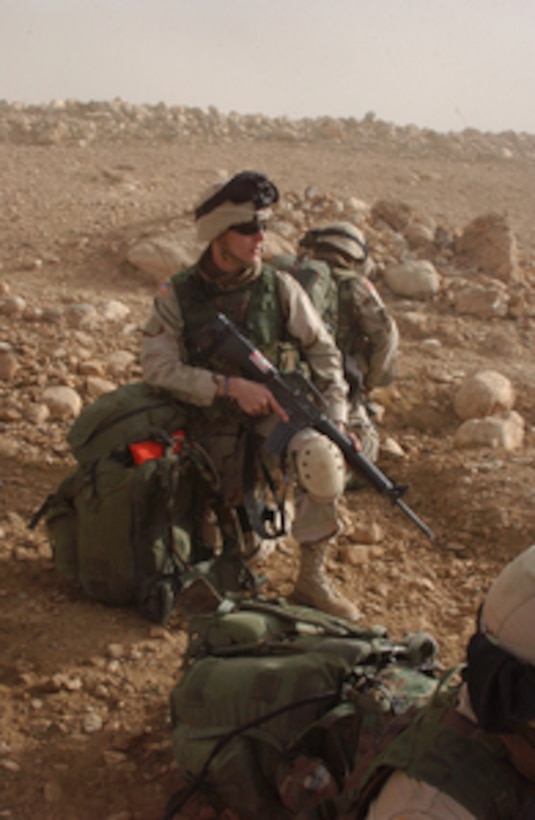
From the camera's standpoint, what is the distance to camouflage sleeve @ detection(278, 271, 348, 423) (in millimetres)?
3725

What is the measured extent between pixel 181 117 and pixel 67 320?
292 inches

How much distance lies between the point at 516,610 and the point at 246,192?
236 cm

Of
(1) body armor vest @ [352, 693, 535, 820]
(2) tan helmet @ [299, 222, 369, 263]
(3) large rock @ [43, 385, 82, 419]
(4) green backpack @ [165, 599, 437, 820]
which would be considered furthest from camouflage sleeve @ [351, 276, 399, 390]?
(1) body armor vest @ [352, 693, 535, 820]

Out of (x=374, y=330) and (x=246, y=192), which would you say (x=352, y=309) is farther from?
(x=246, y=192)

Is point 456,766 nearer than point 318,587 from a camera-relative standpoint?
Yes

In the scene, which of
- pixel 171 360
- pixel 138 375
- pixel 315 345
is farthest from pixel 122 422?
pixel 138 375

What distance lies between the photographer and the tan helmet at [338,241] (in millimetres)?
4523

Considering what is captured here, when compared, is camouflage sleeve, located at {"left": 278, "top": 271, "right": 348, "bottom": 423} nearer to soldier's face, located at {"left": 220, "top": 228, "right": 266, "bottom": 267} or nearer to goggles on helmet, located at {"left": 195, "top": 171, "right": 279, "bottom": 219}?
soldier's face, located at {"left": 220, "top": 228, "right": 266, "bottom": 267}

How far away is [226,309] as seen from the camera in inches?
145

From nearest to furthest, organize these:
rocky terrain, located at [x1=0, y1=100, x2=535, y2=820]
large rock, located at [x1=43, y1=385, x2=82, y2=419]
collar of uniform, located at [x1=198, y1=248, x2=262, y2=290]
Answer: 1. rocky terrain, located at [x1=0, y1=100, x2=535, y2=820]
2. collar of uniform, located at [x1=198, y1=248, x2=262, y2=290]
3. large rock, located at [x1=43, y1=385, x2=82, y2=419]

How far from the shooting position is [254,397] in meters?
3.52

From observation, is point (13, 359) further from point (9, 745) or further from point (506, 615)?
point (506, 615)

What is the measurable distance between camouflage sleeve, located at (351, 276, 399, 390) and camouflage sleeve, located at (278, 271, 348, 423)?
602mm

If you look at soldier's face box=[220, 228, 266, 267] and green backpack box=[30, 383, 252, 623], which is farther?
soldier's face box=[220, 228, 266, 267]
